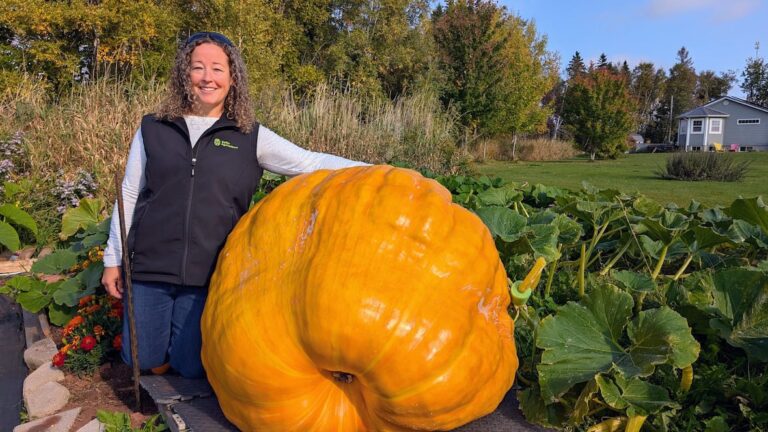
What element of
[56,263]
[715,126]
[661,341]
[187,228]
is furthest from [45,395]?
[715,126]

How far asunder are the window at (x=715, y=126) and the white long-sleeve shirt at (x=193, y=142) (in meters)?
52.4

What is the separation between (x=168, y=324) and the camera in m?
2.62

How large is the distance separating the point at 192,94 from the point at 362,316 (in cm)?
157

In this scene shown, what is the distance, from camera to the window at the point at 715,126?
46.5 m

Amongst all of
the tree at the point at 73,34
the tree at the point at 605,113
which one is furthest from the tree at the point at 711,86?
the tree at the point at 73,34

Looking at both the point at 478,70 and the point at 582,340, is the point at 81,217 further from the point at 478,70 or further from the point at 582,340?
the point at 478,70

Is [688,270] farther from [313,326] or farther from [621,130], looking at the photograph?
[621,130]

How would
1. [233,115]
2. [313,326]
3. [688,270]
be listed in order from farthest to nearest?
[688,270], [233,115], [313,326]

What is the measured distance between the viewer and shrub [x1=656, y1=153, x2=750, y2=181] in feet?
43.4

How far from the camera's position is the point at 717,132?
46.7m

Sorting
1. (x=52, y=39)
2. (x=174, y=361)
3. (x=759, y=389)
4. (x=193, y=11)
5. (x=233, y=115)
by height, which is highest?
(x=193, y=11)

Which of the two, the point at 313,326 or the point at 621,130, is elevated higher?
the point at 621,130

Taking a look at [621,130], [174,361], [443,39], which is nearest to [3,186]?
[174,361]

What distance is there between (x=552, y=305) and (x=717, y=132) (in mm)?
52409
